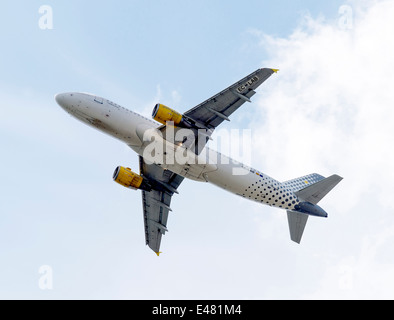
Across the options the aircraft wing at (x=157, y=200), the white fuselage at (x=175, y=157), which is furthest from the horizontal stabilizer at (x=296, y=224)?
the aircraft wing at (x=157, y=200)

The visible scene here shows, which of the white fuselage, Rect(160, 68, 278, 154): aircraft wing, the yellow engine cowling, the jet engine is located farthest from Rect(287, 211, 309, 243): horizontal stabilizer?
the yellow engine cowling

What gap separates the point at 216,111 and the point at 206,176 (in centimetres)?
616

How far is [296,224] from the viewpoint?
46562 mm

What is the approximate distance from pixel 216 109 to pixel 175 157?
5768mm

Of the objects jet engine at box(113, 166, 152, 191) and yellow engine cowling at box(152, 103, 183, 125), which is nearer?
yellow engine cowling at box(152, 103, 183, 125)

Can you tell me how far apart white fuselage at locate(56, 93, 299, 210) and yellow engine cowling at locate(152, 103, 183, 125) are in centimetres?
171

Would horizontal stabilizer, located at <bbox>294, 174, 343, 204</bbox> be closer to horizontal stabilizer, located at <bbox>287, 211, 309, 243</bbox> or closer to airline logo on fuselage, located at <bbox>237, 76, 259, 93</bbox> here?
horizontal stabilizer, located at <bbox>287, 211, 309, 243</bbox>

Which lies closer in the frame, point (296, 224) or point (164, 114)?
point (164, 114)

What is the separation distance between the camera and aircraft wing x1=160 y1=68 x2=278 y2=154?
3953 centimetres

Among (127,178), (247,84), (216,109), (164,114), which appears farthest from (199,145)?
(127,178)

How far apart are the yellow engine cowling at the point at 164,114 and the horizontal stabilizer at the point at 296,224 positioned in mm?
15979

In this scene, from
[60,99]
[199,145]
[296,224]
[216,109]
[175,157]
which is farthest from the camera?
[296,224]

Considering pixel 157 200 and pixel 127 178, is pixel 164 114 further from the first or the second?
pixel 157 200

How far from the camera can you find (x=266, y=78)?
39406 mm
